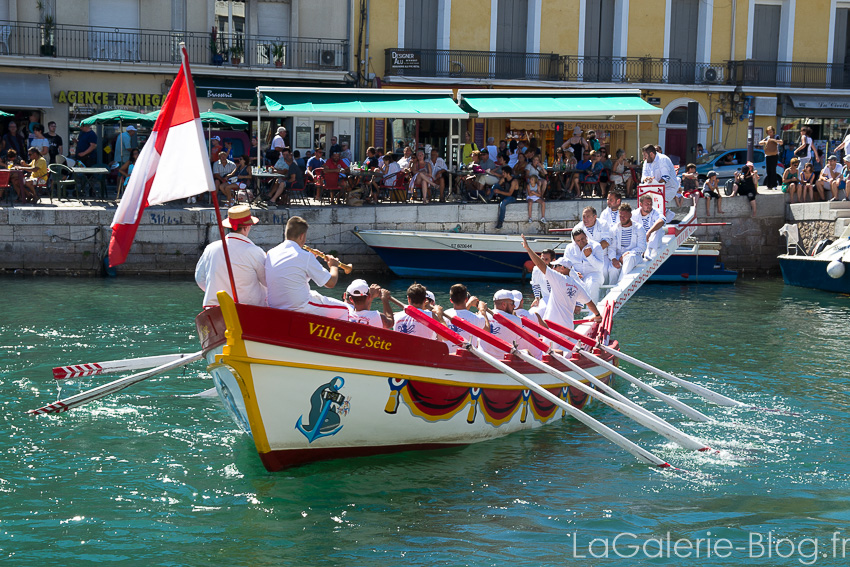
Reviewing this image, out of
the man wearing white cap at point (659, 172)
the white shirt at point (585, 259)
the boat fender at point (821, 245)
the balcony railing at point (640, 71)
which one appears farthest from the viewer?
the balcony railing at point (640, 71)

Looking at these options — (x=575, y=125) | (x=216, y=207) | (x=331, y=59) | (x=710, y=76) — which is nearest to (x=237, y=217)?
(x=216, y=207)

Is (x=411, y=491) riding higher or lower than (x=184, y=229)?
lower

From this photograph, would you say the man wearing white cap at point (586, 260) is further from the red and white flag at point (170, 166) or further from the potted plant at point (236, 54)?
the potted plant at point (236, 54)

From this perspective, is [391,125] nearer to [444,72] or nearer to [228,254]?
[444,72]

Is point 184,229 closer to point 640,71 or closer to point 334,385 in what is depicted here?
point 334,385

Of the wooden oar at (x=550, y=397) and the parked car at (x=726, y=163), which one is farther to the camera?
the parked car at (x=726, y=163)

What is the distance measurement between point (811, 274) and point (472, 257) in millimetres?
7485

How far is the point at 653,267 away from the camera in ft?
49.4

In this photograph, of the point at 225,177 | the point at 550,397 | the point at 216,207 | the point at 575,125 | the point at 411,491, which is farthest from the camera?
the point at 575,125

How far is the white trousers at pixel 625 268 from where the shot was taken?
48.6 feet

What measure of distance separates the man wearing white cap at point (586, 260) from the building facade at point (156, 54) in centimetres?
1384

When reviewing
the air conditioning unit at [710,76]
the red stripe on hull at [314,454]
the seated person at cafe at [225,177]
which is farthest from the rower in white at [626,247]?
the air conditioning unit at [710,76]

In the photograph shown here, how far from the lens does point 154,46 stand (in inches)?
1081

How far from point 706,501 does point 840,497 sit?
123 cm
